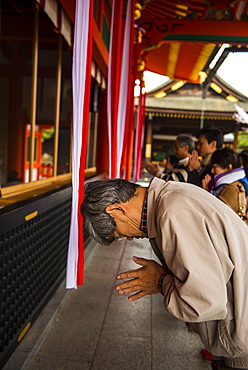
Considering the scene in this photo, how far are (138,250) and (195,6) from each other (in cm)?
460

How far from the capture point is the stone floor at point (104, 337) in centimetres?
252

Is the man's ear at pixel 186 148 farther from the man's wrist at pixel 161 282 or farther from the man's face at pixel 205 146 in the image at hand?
the man's wrist at pixel 161 282

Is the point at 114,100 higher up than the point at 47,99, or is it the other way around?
the point at 47,99

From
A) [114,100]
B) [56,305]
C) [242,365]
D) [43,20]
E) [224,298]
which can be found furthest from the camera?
[43,20]

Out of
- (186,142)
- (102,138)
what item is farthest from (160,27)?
(186,142)

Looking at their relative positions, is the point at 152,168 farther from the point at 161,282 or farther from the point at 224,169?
the point at 161,282

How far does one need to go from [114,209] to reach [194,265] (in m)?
0.35

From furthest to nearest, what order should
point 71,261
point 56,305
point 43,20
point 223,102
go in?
point 223,102, point 43,20, point 56,305, point 71,261

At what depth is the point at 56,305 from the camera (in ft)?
10.6

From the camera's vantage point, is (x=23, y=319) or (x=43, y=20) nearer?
(x=23, y=319)

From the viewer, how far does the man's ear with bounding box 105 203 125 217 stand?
1332 millimetres

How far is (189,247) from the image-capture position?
45.7 inches

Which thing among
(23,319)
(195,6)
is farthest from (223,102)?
(23,319)

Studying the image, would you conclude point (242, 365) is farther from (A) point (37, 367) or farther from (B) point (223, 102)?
(B) point (223, 102)
